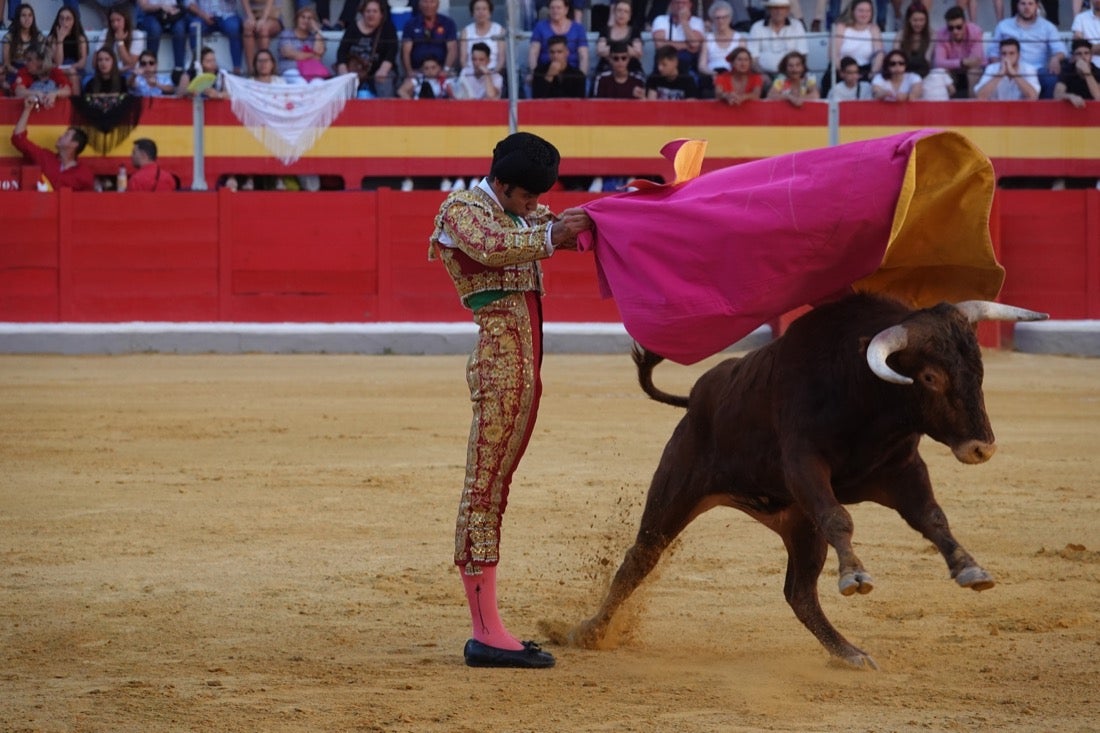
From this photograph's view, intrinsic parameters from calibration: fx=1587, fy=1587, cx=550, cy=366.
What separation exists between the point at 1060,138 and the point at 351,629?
28.9 ft

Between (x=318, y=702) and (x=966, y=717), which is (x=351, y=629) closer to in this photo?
(x=318, y=702)

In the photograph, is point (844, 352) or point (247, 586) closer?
point (844, 352)

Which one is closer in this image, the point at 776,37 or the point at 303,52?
the point at 776,37

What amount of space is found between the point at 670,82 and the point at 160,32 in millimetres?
3569

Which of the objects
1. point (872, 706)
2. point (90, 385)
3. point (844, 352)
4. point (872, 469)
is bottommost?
point (90, 385)

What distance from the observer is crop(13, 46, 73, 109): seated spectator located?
1082 centimetres

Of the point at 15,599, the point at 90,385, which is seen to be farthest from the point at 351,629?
the point at 90,385

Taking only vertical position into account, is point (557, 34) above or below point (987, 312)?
above

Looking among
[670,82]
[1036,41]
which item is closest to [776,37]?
[670,82]

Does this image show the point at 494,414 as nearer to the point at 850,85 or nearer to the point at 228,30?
the point at 850,85

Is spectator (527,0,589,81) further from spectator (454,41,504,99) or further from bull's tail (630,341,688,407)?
bull's tail (630,341,688,407)

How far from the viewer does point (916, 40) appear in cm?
1084

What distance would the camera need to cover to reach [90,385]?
884 centimetres

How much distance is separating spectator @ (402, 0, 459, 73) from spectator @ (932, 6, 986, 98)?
335cm
